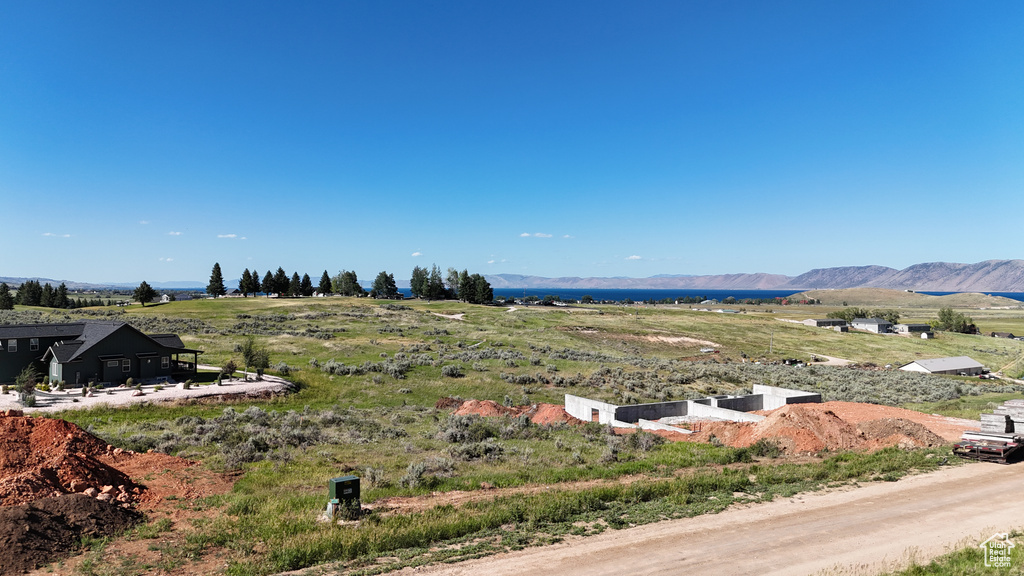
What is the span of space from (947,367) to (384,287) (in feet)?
420

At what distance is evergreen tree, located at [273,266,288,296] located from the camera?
132750 mm

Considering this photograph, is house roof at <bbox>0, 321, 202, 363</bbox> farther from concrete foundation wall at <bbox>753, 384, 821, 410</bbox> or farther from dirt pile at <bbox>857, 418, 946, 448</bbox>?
dirt pile at <bbox>857, 418, 946, 448</bbox>

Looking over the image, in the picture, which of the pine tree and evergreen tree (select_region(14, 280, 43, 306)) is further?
the pine tree

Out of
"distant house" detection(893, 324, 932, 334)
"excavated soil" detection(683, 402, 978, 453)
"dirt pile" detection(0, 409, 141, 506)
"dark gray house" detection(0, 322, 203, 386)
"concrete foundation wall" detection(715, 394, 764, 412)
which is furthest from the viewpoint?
"distant house" detection(893, 324, 932, 334)

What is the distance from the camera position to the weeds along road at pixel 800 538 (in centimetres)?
1201

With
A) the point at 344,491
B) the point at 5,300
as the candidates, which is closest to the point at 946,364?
the point at 344,491

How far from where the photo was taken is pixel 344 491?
580 inches

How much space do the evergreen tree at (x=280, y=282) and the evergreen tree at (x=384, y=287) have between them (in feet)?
81.7

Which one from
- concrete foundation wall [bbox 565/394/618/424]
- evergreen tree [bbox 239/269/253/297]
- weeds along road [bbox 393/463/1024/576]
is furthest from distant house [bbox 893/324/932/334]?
evergreen tree [bbox 239/269/253/297]

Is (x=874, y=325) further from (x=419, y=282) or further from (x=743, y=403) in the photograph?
(x=419, y=282)

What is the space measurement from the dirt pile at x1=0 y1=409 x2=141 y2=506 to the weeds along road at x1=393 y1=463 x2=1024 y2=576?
441 inches

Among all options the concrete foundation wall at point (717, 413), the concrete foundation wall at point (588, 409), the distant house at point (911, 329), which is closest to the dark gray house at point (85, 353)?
the concrete foundation wall at point (588, 409)

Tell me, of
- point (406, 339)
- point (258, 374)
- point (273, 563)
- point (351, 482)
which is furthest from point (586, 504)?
point (406, 339)

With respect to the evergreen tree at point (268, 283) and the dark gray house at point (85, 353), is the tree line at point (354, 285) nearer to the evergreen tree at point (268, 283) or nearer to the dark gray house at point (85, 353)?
the evergreen tree at point (268, 283)
